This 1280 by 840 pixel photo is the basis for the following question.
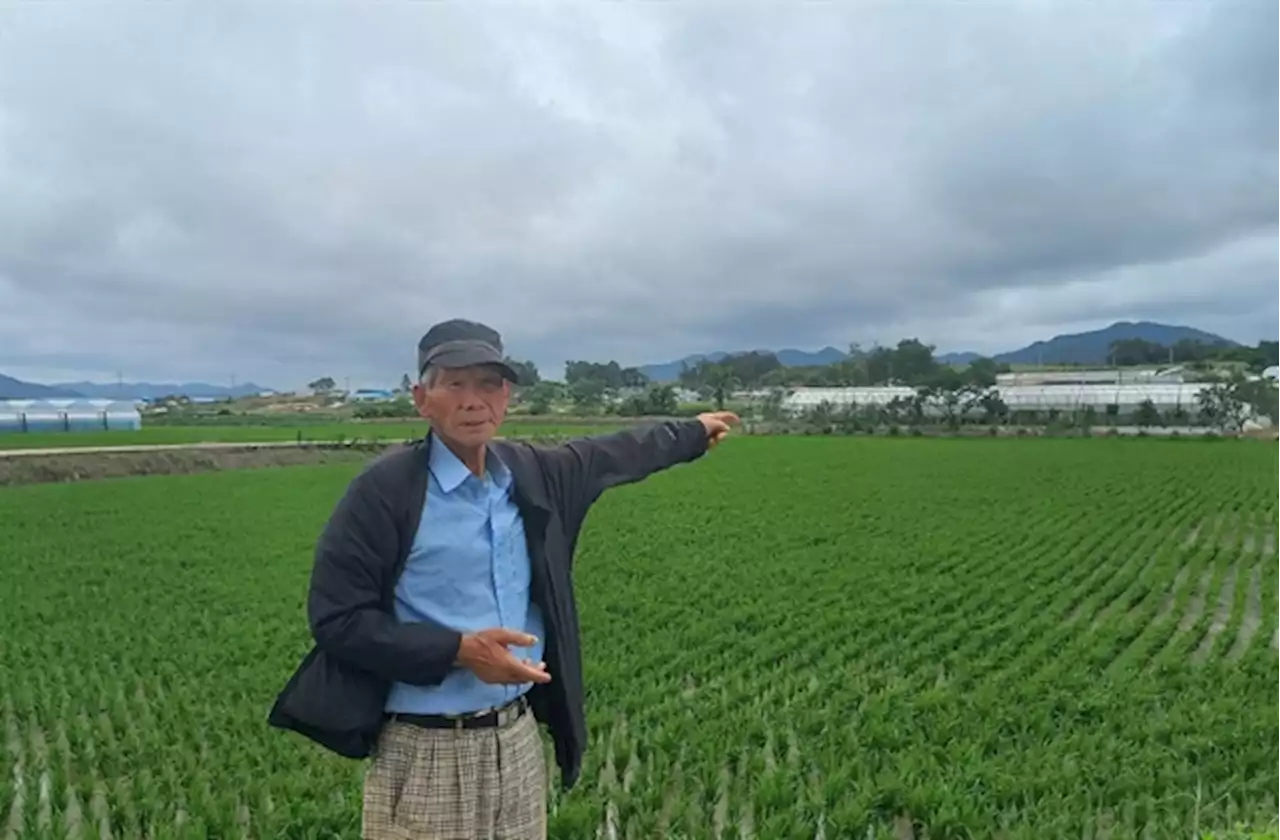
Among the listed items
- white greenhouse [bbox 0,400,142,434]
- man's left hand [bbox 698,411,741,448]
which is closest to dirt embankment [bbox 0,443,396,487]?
white greenhouse [bbox 0,400,142,434]

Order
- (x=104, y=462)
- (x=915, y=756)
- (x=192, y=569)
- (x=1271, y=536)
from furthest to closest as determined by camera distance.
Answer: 1. (x=104, y=462)
2. (x=1271, y=536)
3. (x=192, y=569)
4. (x=915, y=756)

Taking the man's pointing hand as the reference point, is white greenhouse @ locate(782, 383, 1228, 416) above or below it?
below

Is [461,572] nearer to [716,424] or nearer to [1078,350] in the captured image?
[716,424]

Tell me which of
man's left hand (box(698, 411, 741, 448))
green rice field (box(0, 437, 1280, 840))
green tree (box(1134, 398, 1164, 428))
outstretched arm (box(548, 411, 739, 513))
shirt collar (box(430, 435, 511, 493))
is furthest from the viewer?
green tree (box(1134, 398, 1164, 428))

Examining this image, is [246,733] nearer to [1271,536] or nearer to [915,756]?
[915,756]

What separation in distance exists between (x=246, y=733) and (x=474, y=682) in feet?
12.3

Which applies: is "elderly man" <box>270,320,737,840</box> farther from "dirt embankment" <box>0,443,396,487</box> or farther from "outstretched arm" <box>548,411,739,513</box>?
"dirt embankment" <box>0,443,396,487</box>

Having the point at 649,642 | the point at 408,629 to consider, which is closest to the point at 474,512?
the point at 408,629

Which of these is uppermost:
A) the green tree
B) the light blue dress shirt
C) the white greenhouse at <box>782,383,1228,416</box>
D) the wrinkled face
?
the wrinkled face

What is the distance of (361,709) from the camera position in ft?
5.79

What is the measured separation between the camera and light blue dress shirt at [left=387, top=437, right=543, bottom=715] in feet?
5.72

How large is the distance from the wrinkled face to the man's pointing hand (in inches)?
14.5

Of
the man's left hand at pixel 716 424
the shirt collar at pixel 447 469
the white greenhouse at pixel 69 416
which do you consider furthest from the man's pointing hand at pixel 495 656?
the white greenhouse at pixel 69 416

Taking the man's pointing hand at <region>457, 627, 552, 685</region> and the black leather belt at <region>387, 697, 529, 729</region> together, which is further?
the black leather belt at <region>387, 697, 529, 729</region>
